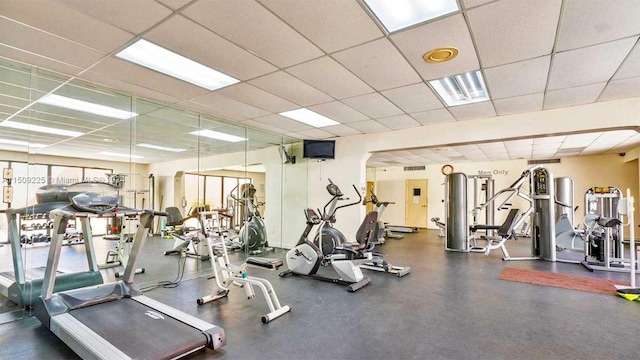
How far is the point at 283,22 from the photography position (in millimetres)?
2363

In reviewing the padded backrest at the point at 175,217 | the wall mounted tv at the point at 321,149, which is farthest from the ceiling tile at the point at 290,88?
the padded backrest at the point at 175,217

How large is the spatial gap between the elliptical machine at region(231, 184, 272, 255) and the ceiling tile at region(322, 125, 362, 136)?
227 centimetres

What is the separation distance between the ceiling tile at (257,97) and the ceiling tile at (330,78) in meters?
0.71

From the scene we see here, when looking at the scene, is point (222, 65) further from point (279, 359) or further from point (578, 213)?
point (578, 213)

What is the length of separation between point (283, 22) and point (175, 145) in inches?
214

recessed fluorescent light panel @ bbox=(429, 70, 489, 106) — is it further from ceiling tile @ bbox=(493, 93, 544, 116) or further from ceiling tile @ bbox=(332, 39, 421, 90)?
ceiling tile @ bbox=(332, 39, 421, 90)

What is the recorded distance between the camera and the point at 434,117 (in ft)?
16.8

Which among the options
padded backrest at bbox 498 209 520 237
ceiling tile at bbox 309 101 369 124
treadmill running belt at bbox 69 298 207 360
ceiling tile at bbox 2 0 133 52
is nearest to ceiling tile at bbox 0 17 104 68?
ceiling tile at bbox 2 0 133 52

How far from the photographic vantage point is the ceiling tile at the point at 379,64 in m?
2.79

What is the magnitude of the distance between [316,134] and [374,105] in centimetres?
215

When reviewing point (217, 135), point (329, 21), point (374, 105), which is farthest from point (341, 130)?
point (329, 21)

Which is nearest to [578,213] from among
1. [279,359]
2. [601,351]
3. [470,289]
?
[470,289]

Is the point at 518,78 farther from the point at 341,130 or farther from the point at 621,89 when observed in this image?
the point at 341,130

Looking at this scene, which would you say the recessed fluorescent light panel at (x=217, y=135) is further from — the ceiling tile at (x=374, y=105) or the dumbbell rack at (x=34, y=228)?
the ceiling tile at (x=374, y=105)
